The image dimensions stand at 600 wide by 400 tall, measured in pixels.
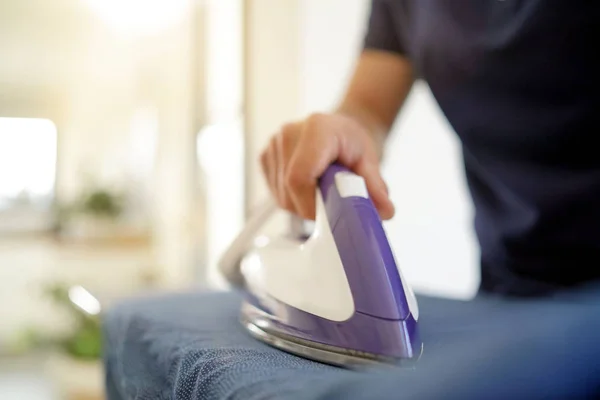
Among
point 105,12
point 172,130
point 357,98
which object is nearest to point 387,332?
point 357,98

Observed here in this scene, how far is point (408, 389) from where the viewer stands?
26 cm

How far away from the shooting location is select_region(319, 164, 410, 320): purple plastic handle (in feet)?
1.31

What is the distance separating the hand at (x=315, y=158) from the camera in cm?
49

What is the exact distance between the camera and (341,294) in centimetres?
42

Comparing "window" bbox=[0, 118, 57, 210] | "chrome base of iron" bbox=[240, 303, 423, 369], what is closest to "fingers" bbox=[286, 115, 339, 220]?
"chrome base of iron" bbox=[240, 303, 423, 369]

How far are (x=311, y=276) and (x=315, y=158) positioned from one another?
0.10 m

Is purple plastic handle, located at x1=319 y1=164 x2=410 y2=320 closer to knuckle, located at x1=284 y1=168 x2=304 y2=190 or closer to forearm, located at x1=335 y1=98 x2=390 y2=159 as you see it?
knuckle, located at x1=284 y1=168 x2=304 y2=190

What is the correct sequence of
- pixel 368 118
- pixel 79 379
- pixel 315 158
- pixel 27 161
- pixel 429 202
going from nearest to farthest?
pixel 315 158 < pixel 368 118 < pixel 429 202 < pixel 79 379 < pixel 27 161

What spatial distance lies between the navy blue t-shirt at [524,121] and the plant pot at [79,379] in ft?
6.01

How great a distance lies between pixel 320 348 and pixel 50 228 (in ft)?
12.4

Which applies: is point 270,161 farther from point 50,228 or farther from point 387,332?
point 50,228

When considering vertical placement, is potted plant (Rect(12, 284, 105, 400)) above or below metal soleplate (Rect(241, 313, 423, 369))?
below

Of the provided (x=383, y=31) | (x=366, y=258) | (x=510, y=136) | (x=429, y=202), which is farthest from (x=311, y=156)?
(x=429, y=202)

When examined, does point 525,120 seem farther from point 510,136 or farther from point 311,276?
point 311,276
